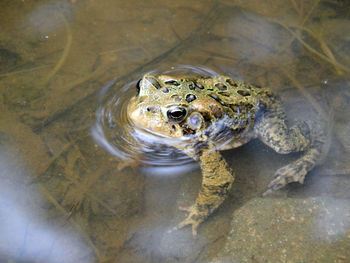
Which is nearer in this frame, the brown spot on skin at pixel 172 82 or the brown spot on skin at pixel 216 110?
the brown spot on skin at pixel 216 110

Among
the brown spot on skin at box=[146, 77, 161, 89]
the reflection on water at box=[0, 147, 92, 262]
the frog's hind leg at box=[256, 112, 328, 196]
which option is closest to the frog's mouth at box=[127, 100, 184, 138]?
the brown spot on skin at box=[146, 77, 161, 89]

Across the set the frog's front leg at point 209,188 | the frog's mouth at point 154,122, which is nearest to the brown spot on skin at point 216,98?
the frog's mouth at point 154,122

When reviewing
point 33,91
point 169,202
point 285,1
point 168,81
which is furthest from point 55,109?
point 285,1

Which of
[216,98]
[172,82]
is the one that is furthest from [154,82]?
[216,98]

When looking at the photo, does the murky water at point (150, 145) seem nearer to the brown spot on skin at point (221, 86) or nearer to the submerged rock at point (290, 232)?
the submerged rock at point (290, 232)

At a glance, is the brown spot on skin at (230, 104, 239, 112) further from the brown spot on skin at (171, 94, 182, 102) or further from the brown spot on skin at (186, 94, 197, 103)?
the brown spot on skin at (171, 94, 182, 102)


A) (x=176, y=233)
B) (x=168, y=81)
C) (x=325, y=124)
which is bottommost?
(x=176, y=233)

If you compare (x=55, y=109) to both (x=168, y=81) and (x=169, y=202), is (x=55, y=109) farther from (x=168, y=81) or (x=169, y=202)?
(x=169, y=202)
